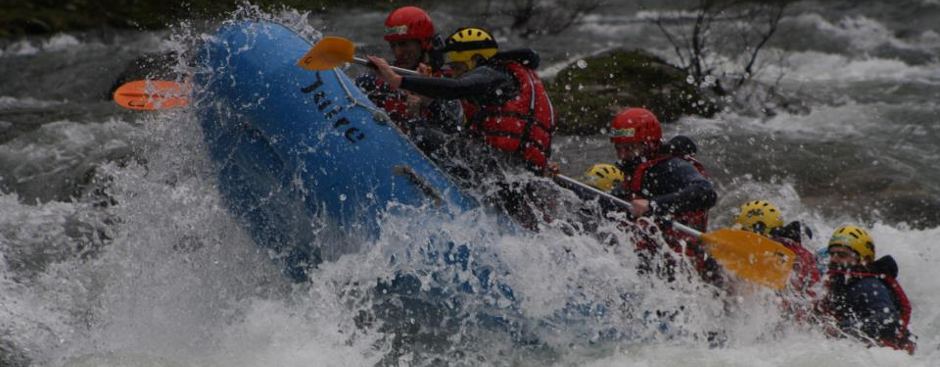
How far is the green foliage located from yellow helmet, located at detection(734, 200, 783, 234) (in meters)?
3.41

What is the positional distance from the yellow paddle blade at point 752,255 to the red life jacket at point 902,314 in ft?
3.11

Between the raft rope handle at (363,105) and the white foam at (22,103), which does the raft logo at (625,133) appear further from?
the white foam at (22,103)

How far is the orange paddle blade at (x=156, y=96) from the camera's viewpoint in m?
5.66

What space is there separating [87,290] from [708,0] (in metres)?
8.49

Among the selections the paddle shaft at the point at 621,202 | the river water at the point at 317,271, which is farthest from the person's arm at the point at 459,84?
the paddle shaft at the point at 621,202

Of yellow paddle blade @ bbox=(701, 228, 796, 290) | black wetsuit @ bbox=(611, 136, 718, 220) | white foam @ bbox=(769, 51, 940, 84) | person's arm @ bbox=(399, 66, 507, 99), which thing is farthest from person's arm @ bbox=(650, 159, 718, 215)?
white foam @ bbox=(769, 51, 940, 84)

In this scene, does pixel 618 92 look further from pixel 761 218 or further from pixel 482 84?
pixel 482 84

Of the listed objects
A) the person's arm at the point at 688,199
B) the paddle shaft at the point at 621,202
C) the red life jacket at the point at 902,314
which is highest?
the person's arm at the point at 688,199

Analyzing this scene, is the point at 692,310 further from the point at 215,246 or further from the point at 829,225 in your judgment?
the point at 829,225

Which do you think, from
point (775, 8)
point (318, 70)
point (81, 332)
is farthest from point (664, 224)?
point (775, 8)

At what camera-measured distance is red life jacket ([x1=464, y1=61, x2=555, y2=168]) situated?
5.41 m

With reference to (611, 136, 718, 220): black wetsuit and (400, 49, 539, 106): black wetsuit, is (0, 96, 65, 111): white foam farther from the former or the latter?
(611, 136, 718, 220): black wetsuit

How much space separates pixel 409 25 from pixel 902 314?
3.24m

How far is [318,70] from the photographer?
5.25 m
